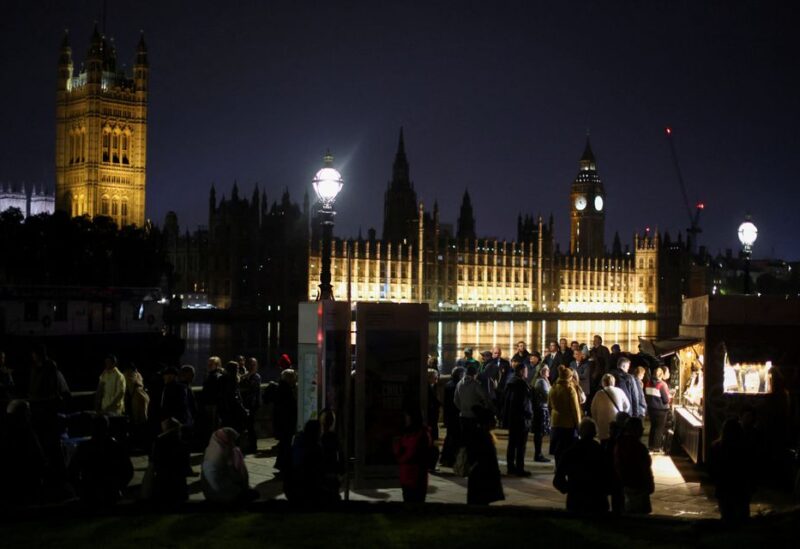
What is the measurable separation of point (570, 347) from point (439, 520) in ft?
25.6

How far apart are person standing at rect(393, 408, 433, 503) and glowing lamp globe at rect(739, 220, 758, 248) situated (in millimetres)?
11754

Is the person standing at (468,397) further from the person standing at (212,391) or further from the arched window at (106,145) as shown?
the arched window at (106,145)

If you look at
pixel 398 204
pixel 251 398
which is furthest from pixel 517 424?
pixel 398 204

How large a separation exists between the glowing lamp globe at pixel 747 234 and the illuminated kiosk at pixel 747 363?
669 centimetres

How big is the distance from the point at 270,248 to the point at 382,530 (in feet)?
340

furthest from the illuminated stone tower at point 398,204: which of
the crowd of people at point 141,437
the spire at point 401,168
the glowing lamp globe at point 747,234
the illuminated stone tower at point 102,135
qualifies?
the crowd of people at point 141,437

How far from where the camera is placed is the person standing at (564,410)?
34.9 feet

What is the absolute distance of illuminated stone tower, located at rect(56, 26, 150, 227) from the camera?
11356 cm

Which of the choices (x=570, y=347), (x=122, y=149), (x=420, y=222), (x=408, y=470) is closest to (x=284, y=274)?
(x=420, y=222)

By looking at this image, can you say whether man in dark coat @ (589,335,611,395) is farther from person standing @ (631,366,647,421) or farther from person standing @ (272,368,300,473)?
person standing @ (272,368,300,473)

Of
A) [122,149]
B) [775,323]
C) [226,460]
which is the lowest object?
[226,460]

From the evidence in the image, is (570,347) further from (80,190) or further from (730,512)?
(80,190)

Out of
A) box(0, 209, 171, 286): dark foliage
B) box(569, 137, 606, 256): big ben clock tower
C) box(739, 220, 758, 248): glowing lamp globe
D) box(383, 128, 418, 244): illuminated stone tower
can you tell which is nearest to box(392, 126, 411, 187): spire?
box(383, 128, 418, 244): illuminated stone tower

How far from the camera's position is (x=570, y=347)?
599 inches
